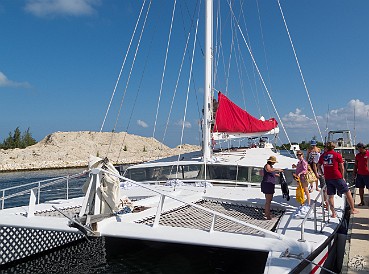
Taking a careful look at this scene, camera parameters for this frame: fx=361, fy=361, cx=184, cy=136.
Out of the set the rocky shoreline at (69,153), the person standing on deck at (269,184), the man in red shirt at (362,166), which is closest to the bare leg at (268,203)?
the person standing on deck at (269,184)

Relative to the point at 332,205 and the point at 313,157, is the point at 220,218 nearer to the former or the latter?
the point at 332,205

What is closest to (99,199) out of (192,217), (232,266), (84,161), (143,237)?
(143,237)

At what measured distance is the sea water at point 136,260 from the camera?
6.98 meters

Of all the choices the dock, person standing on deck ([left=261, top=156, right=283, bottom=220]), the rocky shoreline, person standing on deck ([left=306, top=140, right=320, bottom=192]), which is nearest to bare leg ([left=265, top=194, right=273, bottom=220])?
person standing on deck ([left=261, top=156, right=283, bottom=220])

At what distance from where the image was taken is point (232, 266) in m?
7.05

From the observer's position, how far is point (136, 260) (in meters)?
7.43

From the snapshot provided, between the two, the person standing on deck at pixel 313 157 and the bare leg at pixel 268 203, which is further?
the person standing on deck at pixel 313 157

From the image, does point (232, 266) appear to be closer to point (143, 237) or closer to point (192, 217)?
point (192, 217)

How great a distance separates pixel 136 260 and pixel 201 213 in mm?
1774

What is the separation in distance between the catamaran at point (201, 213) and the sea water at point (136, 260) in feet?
0.63

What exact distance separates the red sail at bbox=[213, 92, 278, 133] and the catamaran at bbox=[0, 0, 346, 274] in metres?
0.04

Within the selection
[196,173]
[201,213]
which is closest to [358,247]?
[201,213]

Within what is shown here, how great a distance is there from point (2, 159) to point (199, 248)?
53837 mm

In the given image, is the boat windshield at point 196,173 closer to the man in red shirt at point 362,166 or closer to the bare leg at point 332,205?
the man in red shirt at point 362,166
